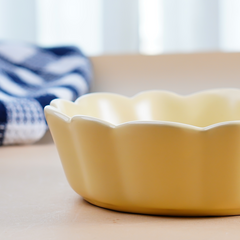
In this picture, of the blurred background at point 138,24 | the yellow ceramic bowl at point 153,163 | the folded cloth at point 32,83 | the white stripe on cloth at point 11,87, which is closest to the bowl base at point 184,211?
the yellow ceramic bowl at point 153,163

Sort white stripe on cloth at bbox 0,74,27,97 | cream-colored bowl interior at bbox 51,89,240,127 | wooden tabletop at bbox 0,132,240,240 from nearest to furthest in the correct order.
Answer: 1. wooden tabletop at bbox 0,132,240,240
2. cream-colored bowl interior at bbox 51,89,240,127
3. white stripe on cloth at bbox 0,74,27,97

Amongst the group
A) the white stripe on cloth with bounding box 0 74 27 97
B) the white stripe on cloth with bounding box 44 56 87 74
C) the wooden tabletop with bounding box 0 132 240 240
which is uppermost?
the wooden tabletop with bounding box 0 132 240 240

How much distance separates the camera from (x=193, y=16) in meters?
1.34

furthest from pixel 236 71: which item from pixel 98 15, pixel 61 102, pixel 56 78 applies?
pixel 98 15

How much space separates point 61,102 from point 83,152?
75 millimetres

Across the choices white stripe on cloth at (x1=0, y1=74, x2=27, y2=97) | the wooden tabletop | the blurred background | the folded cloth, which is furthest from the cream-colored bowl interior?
the blurred background

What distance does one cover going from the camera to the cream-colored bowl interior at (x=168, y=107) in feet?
1.09

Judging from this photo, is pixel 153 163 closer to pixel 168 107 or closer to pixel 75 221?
pixel 75 221

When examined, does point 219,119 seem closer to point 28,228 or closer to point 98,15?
point 28,228

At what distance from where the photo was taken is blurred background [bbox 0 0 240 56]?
4.35 feet

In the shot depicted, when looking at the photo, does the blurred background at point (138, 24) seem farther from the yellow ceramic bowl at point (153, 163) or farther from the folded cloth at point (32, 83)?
the yellow ceramic bowl at point (153, 163)

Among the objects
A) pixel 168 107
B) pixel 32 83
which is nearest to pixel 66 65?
pixel 32 83

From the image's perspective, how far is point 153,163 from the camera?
197 mm

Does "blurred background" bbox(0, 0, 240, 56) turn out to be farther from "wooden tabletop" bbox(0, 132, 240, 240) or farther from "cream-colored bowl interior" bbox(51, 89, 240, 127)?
"wooden tabletop" bbox(0, 132, 240, 240)
